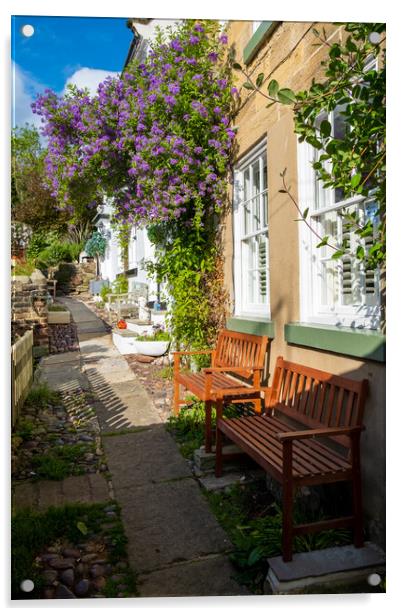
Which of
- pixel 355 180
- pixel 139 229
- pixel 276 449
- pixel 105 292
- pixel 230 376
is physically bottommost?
pixel 276 449

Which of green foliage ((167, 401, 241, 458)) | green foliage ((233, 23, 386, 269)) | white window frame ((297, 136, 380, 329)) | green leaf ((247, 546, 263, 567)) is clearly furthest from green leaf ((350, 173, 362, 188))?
green foliage ((167, 401, 241, 458))

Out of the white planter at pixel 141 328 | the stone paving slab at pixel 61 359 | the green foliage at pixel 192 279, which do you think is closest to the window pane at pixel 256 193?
the green foliage at pixel 192 279

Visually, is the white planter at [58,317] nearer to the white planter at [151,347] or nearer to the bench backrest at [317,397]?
the bench backrest at [317,397]

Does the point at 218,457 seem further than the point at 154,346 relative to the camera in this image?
No

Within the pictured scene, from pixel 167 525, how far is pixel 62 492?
665 mm

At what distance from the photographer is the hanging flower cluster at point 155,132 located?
3.16m

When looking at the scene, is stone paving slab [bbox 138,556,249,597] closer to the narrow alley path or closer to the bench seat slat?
the narrow alley path

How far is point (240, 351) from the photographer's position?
13.6ft

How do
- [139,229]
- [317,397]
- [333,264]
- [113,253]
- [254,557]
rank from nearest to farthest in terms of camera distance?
[254,557] → [317,397] → [333,264] → [139,229] → [113,253]

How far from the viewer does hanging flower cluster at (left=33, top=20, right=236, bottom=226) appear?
10.4 ft

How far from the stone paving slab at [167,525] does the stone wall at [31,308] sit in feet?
4.17

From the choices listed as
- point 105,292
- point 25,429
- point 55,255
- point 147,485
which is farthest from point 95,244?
point 147,485

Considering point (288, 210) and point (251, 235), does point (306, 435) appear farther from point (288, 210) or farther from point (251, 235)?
point (251, 235)
